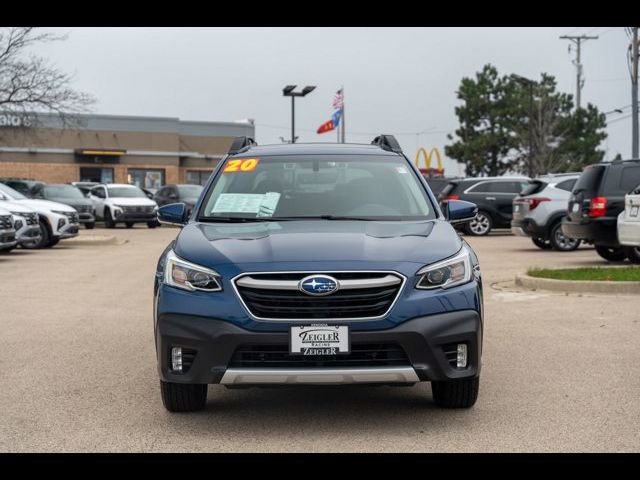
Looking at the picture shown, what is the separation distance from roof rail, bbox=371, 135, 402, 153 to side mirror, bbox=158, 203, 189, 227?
1618 millimetres

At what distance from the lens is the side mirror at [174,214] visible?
7859mm

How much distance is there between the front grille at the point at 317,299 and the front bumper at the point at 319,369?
0.42 feet

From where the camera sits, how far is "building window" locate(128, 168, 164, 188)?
69494 millimetres

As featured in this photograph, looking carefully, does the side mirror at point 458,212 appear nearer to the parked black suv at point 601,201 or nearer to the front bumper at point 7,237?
the parked black suv at point 601,201

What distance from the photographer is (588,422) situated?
6227 mm

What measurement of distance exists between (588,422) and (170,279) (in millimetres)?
2575

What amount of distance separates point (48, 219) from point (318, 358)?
2018 centimetres

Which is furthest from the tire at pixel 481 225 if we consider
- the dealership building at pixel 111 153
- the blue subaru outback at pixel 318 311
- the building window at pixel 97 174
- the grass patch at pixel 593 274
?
the building window at pixel 97 174

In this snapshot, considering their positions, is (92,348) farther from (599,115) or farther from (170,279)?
(599,115)

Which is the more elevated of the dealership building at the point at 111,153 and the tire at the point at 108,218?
the dealership building at the point at 111,153

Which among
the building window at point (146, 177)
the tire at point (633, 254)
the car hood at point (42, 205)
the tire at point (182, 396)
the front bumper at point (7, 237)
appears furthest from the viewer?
the building window at point (146, 177)

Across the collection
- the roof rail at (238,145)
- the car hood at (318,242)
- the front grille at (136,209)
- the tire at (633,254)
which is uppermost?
the roof rail at (238,145)

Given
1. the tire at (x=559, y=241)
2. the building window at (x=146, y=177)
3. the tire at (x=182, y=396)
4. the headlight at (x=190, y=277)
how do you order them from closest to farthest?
the headlight at (x=190, y=277) < the tire at (x=182, y=396) < the tire at (x=559, y=241) < the building window at (x=146, y=177)
